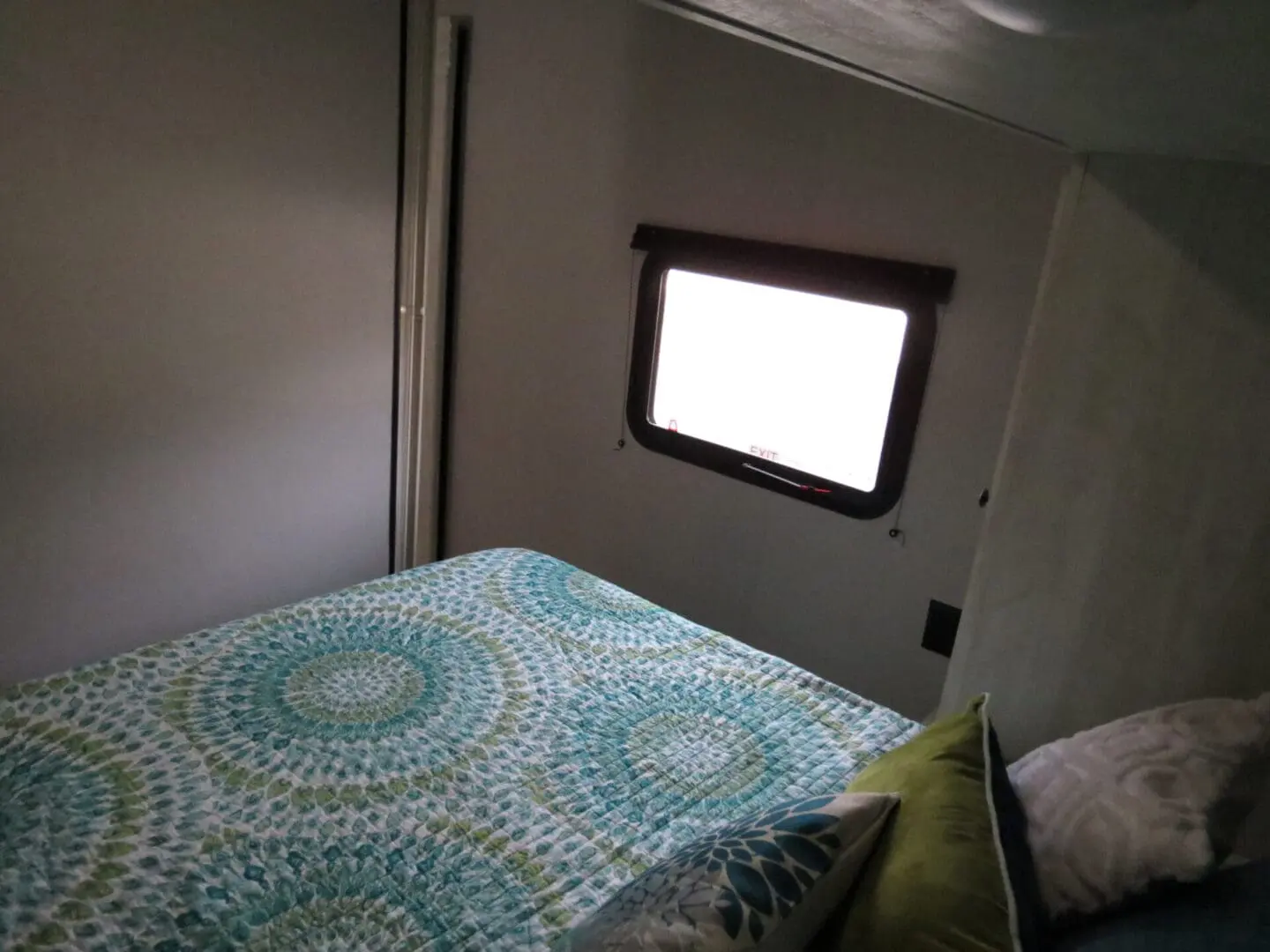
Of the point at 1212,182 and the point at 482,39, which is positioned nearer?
the point at 1212,182

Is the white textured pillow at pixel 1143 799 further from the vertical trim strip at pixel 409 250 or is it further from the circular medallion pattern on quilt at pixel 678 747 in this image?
the vertical trim strip at pixel 409 250

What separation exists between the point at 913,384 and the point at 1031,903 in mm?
1305

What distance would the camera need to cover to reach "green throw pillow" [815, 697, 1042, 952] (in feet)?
2.82

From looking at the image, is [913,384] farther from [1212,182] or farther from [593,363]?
[593,363]

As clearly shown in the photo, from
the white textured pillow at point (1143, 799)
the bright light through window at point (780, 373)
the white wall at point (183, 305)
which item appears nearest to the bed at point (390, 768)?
the white textured pillow at point (1143, 799)

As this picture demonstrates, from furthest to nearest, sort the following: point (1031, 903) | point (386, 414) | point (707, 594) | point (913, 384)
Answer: point (386, 414) → point (707, 594) → point (913, 384) → point (1031, 903)

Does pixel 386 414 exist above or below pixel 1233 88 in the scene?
below

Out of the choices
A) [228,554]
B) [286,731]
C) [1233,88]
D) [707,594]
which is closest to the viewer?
[1233,88]

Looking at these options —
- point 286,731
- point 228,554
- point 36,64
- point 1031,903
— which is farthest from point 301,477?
point 1031,903

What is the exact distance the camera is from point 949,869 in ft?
2.97

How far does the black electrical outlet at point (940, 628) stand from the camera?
199cm

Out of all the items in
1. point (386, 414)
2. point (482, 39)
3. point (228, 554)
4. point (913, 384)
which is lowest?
point (228, 554)

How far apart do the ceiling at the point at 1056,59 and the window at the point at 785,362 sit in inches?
39.8

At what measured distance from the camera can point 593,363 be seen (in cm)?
266
